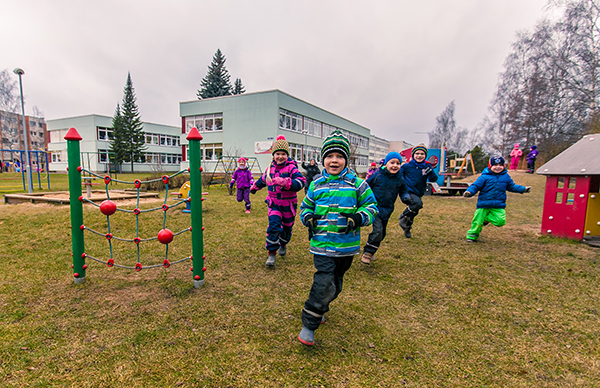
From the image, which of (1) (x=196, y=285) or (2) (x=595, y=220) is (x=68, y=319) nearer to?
(1) (x=196, y=285)

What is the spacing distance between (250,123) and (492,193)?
26448mm

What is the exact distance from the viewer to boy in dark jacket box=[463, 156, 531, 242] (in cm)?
570

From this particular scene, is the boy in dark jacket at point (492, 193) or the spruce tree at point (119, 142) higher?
the spruce tree at point (119, 142)

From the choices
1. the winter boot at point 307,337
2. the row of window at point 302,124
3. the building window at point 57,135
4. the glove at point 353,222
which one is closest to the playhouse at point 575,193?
the glove at point 353,222

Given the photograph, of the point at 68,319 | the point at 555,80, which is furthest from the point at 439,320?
the point at 555,80

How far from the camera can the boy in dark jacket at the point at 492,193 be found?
5.70 m

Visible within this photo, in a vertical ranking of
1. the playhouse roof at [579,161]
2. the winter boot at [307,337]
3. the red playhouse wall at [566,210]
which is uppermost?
the playhouse roof at [579,161]

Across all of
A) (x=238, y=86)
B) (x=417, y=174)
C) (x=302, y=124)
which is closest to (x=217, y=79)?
(x=238, y=86)

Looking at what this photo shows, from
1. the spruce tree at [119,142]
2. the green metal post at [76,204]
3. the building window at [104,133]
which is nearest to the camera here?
the green metal post at [76,204]

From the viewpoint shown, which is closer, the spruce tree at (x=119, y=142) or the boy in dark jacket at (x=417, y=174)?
the boy in dark jacket at (x=417, y=174)

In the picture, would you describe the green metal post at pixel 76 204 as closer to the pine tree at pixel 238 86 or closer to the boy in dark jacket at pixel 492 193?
the boy in dark jacket at pixel 492 193

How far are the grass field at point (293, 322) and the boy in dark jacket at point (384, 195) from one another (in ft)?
1.17

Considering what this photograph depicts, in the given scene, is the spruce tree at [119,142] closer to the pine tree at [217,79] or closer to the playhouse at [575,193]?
the pine tree at [217,79]

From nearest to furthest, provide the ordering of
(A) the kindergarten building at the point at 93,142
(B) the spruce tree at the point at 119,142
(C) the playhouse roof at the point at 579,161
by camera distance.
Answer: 1. (C) the playhouse roof at the point at 579,161
2. (A) the kindergarten building at the point at 93,142
3. (B) the spruce tree at the point at 119,142
